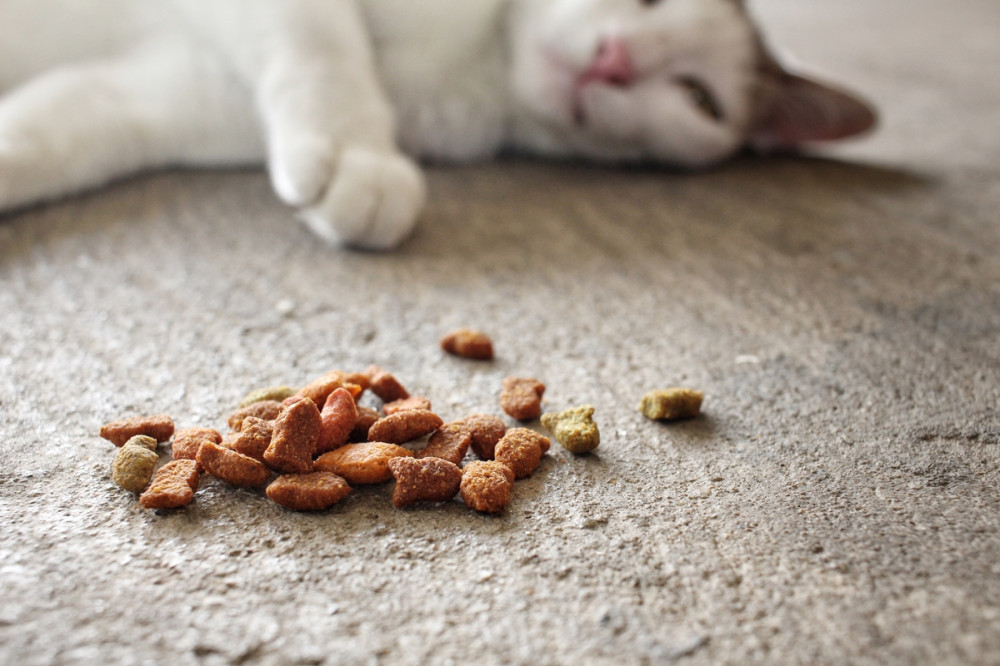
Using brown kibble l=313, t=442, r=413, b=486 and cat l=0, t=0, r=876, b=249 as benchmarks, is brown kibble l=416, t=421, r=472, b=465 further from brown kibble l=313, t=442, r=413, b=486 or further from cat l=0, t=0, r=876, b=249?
cat l=0, t=0, r=876, b=249

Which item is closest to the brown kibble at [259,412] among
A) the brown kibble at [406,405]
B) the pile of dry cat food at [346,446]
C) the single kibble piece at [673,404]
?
the pile of dry cat food at [346,446]

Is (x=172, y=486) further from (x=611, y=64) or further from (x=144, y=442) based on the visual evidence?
(x=611, y=64)

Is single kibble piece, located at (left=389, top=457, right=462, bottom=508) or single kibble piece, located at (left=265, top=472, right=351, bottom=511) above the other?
single kibble piece, located at (left=265, top=472, right=351, bottom=511)

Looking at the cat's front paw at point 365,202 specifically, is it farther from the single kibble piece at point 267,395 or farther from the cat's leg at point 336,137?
the single kibble piece at point 267,395

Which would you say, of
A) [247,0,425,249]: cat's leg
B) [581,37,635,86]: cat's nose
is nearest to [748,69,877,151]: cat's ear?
[581,37,635,86]: cat's nose

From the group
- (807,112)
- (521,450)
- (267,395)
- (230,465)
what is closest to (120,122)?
(267,395)

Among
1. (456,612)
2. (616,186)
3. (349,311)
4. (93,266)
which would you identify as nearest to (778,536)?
(456,612)
